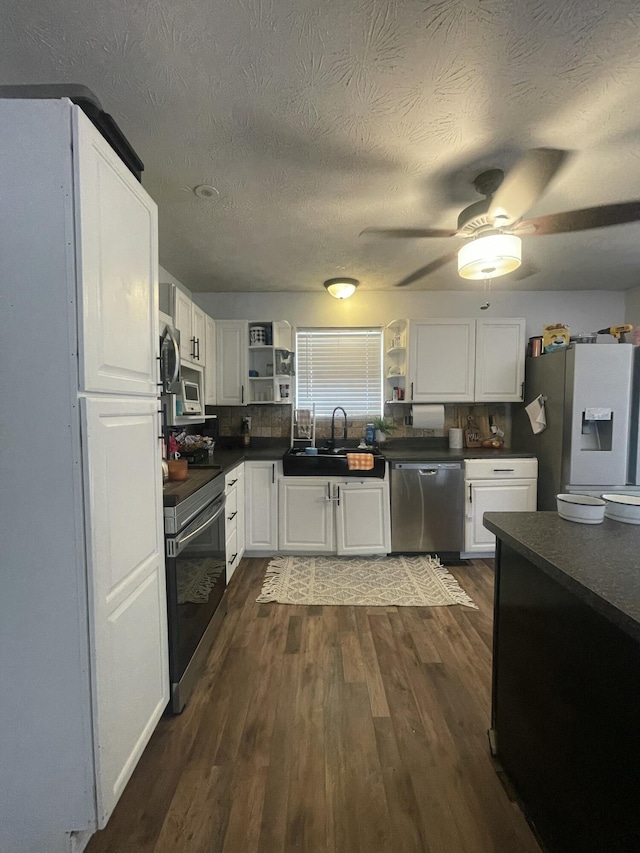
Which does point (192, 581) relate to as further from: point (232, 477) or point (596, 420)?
point (596, 420)

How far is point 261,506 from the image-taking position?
3031 mm

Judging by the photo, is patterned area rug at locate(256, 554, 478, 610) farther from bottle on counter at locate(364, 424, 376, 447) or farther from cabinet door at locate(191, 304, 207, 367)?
cabinet door at locate(191, 304, 207, 367)

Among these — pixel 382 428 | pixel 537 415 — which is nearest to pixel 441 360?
pixel 382 428

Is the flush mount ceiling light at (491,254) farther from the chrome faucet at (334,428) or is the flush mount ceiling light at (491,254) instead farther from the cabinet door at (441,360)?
the chrome faucet at (334,428)

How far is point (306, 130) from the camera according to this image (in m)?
A: 1.44

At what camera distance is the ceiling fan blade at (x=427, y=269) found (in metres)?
2.45

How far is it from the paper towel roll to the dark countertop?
2.08 m

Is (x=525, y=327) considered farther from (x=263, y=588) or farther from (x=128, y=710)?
(x=128, y=710)

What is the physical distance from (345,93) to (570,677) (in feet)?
6.48

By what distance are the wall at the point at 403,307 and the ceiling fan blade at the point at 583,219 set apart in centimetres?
131

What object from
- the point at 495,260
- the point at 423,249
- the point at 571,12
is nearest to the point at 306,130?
the point at 571,12

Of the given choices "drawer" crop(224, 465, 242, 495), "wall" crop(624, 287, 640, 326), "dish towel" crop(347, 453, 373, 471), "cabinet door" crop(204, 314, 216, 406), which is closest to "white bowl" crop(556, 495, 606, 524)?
"dish towel" crop(347, 453, 373, 471)

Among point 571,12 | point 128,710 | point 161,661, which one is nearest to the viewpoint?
point 571,12

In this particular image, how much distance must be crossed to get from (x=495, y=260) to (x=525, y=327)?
203cm
